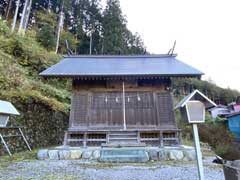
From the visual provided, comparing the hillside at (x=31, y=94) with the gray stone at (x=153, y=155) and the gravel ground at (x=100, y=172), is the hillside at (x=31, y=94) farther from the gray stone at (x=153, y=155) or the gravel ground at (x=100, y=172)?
the gray stone at (x=153, y=155)

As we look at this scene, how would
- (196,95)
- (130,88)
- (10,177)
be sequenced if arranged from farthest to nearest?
(130,88), (10,177), (196,95)

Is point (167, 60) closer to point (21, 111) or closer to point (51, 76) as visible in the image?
point (51, 76)

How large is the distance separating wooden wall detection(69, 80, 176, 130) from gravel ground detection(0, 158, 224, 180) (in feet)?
8.63

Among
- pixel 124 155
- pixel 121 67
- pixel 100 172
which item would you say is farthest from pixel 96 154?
pixel 121 67

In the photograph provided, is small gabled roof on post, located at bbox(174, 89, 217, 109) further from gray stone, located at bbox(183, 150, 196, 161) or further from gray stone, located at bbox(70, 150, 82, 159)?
gray stone, located at bbox(70, 150, 82, 159)

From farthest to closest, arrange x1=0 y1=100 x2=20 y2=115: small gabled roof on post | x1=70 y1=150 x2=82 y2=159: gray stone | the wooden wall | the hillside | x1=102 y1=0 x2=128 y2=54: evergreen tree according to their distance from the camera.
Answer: x1=102 y1=0 x2=128 y2=54: evergreen tree < the hillside < the wooden wall < x1=70 y1=150 x2=82 y2=159: gray stone < x1=0 y1=100 x2=20 y2=115: small gabled roof on post

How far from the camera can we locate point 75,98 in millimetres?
8852


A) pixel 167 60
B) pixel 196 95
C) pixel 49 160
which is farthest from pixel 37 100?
pixel 196 95

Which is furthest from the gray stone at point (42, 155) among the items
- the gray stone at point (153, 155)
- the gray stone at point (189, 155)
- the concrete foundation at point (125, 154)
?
the gray stone at point (189, 155)

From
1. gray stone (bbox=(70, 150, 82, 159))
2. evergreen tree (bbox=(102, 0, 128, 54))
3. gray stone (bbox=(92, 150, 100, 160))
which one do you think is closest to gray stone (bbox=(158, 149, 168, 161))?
gray stone (bbox=(92, 150, 100, 160))

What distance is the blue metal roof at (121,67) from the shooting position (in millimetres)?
8305

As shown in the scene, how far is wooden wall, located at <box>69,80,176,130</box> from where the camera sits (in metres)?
8.52

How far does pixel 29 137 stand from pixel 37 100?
1610mm

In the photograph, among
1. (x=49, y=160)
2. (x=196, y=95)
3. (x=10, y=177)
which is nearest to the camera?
(x=196, y=95)
